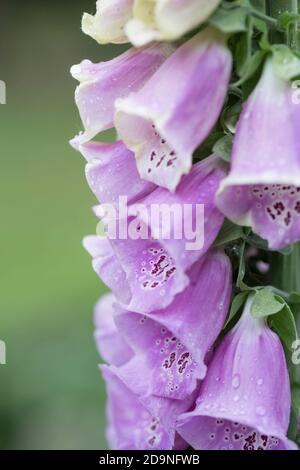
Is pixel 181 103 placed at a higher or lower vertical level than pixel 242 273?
higher

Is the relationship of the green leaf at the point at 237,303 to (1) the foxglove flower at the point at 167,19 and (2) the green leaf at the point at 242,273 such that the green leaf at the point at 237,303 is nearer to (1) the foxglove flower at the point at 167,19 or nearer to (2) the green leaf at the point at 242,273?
(2) the green leaf at the point at 242,273

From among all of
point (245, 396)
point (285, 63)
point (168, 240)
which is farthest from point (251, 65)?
point (245, 396)

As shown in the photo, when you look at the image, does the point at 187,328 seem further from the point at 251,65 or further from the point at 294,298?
the point at 251,65

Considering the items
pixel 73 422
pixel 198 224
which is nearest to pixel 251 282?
pixel 198 224

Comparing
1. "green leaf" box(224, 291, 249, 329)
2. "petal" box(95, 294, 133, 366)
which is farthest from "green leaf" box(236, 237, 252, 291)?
"petal" box(95, 294, 133, 366)

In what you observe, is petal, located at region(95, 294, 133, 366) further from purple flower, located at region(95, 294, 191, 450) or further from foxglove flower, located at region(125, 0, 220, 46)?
foxglove flower, located at region(125, 0, 220, 46)
